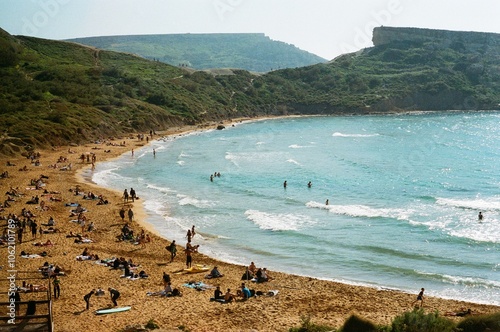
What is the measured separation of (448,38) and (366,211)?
16246 cm

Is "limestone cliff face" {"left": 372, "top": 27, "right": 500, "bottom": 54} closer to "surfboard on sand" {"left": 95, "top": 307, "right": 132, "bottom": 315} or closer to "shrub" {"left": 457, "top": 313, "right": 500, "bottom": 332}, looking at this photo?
"surfboard on sand" {"left": 95, "top": 307, "right": 132, "bottom": 315}

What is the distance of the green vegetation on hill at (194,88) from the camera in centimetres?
7412

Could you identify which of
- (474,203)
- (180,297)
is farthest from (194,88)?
(180,297)

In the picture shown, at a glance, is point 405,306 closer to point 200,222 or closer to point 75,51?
point 200,222

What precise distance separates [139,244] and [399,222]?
16.2 metres

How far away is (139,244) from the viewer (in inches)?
1166

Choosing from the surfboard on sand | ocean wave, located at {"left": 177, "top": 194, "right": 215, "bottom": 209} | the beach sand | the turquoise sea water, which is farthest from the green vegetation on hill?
the surfboard on sand

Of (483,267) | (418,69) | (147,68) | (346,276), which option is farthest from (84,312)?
(418,69)

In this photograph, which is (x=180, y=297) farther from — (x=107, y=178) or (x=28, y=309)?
(x=107, y=178)

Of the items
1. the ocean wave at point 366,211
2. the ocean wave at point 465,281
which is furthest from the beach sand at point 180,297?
the ocean wave at point 366,211

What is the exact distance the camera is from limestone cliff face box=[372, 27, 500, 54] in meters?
181

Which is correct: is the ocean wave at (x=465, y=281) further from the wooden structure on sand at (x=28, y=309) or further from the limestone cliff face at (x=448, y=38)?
the limestone cliff face at (x=448, y=38)

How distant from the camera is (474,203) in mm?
39812

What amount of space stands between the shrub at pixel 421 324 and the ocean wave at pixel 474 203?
26.7m
